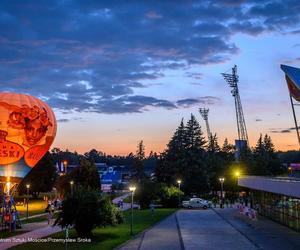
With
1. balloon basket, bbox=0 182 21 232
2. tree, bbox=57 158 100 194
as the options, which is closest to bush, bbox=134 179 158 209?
tree, bbox=57 158 100 194

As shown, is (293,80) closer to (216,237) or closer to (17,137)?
(216,237)

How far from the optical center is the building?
108 ft

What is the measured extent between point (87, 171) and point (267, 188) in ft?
188

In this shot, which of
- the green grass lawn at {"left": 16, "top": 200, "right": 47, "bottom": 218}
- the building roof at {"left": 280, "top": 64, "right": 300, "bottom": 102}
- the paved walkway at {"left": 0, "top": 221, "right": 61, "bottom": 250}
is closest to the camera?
the paved walkway at {"left": 0, "top": 221, "right": 61, "bottom": 250}

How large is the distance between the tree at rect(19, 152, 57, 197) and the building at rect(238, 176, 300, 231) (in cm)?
5965

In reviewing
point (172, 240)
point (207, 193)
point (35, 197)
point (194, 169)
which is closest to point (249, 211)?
point (172, 240)

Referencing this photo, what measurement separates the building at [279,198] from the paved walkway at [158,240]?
27.2ft

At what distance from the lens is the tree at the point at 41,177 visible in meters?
106

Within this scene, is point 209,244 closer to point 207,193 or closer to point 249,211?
point 249,211

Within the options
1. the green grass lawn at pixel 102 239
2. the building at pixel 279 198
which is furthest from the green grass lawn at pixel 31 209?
the building at pixel 279 198

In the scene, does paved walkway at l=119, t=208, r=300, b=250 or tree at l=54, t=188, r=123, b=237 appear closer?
paved walkway at l=119, t=208, r=300, b=250

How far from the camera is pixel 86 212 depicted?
1260 inches

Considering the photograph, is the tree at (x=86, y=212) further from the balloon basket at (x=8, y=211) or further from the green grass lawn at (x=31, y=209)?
the green grass lawn at (x=31, y=209)

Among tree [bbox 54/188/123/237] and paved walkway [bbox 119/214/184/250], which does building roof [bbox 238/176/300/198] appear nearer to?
paved walkway [bbox 119/214/184/250]
